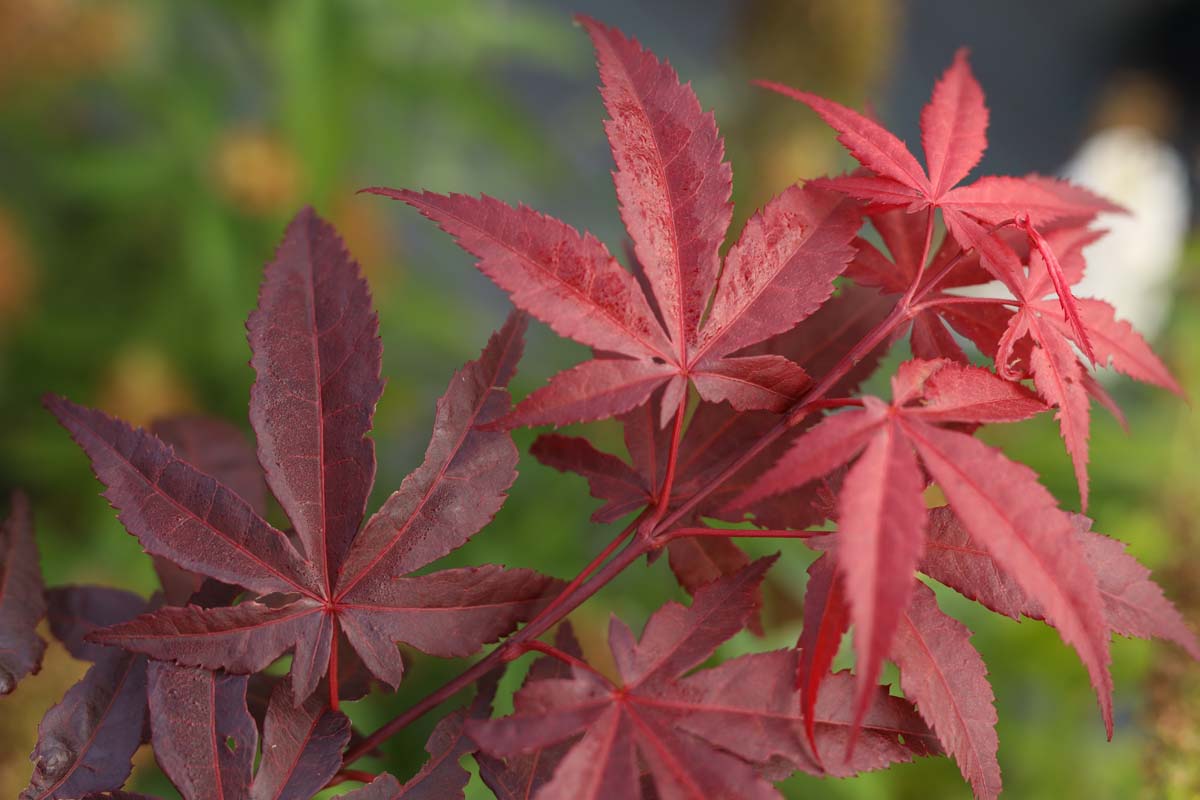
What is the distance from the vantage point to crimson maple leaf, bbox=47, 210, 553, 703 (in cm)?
A: 26

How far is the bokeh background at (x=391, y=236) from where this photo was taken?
0.84 metres

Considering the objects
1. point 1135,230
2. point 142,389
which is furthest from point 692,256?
point 1135,230

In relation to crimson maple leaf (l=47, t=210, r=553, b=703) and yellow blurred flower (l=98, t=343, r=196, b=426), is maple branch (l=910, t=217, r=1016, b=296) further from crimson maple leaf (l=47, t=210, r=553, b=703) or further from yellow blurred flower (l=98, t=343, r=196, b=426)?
yellow blurred flower (l=98, t=343, r=196, b=426)

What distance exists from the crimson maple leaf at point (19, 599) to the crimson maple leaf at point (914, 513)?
22 cm

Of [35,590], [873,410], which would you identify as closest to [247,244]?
[35,590]

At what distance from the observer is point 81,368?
3.67 ft

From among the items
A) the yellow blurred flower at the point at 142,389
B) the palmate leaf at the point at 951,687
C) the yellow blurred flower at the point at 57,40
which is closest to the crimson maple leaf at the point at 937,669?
the palmate leaf at the point at 951,687

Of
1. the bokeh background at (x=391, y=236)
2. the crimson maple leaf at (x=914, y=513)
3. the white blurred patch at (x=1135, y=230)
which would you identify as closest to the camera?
the crimson maple leaf at (x=914, y=513)

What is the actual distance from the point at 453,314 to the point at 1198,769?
2.91ft

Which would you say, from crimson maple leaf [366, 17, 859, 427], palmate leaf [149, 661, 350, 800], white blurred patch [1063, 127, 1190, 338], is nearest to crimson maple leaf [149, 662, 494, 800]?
palmate leaf [149, 661, 350, 800]

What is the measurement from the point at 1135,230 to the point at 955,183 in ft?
3.61

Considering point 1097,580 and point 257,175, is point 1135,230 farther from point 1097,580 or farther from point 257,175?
point 1097,580

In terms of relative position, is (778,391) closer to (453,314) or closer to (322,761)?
(322,761)

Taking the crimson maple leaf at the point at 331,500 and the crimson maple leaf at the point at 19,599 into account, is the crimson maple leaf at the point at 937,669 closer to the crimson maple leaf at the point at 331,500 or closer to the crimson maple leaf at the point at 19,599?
the crimson maple leaf at the point at 331,500
